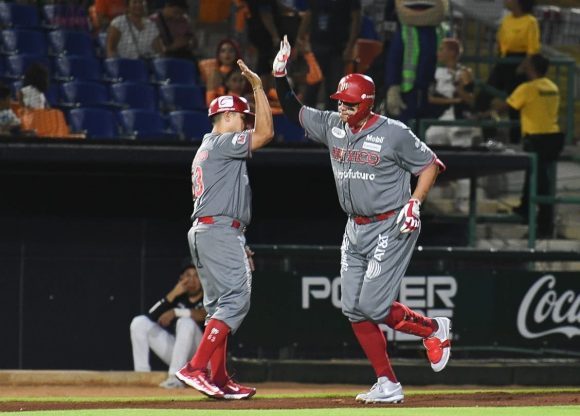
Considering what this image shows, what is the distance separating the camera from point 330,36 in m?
13.4

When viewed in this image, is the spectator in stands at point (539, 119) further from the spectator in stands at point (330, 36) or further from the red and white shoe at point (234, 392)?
the red and white shoe at point (234, 392)

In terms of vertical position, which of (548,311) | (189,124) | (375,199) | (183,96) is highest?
(183,96)

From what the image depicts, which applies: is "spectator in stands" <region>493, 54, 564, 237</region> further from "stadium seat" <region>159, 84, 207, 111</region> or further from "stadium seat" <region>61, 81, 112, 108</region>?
"stadium seat" <region>61, 81, 112, 108</region>

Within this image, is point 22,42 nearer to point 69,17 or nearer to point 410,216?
point 69,17

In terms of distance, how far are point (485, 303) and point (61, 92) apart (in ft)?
14.6

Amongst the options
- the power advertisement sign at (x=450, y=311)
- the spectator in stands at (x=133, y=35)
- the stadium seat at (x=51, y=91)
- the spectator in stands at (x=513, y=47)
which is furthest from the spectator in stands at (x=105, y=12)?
the power advertisement sign at (x=450, y=311)

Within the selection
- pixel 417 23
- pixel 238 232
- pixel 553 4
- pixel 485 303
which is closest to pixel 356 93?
pixel 238 232

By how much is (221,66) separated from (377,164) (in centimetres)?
506

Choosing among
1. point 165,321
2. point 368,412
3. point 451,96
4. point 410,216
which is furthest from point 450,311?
point 368,412

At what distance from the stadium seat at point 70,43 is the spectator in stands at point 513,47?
155 inches

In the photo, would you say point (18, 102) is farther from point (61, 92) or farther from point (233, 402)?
point (233, 402)

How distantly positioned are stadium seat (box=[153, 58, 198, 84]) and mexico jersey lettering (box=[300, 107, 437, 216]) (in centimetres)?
557

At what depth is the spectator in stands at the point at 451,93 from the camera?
1350 centimetres

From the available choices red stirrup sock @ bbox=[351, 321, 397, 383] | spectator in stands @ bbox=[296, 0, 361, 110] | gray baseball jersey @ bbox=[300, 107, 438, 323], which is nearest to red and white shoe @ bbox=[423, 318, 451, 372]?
red stirrup sock @ bbox=[351, 321, 397, 383]
